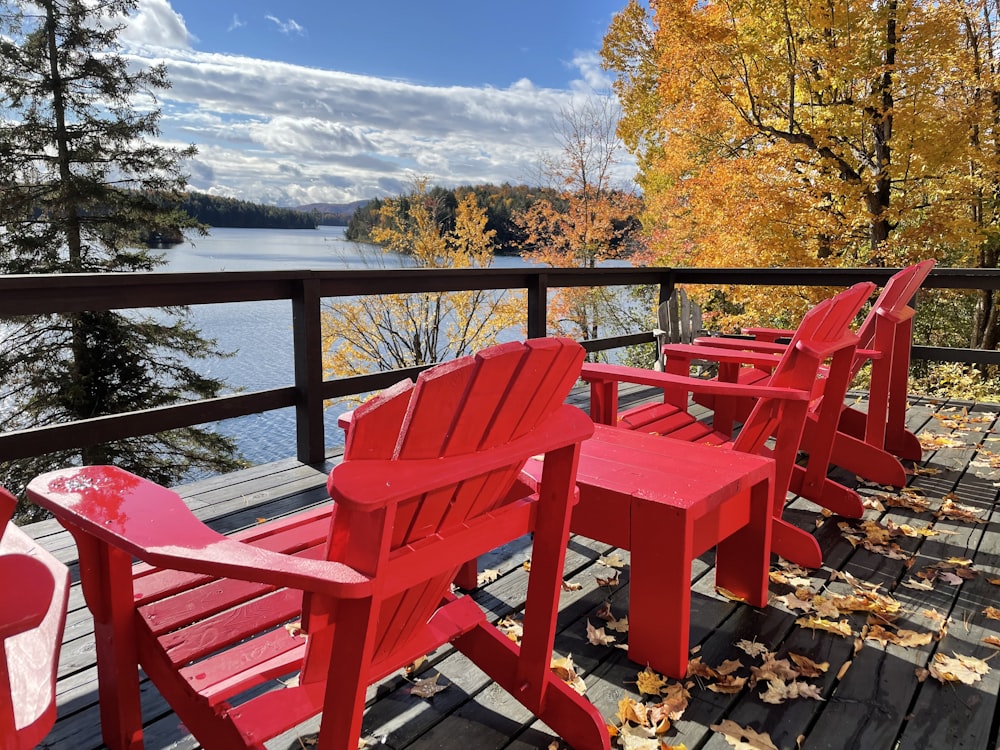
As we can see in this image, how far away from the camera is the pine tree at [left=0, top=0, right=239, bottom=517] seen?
11562mm

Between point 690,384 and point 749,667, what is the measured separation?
896mm

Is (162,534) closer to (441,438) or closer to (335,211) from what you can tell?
(441,438)

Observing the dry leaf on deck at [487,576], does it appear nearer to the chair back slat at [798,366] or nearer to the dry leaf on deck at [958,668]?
the chair back slat at [798,366]

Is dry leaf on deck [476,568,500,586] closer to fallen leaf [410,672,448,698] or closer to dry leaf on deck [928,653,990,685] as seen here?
fallen leaf [410,672,448,698]

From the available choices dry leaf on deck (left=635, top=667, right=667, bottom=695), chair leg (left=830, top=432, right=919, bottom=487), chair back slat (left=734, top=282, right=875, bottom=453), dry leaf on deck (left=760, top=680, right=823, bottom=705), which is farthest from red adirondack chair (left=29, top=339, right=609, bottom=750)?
chair leg (left=830, top=432, right=919, bottom=487)

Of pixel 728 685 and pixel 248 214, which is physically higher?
pixel 248 214

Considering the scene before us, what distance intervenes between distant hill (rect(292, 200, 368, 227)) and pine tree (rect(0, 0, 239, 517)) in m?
3.03

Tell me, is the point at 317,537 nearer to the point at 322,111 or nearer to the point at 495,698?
the point at 495,698

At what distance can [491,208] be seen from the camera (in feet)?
55.8

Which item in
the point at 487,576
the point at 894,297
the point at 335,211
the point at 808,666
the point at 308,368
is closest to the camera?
the point at 808,666

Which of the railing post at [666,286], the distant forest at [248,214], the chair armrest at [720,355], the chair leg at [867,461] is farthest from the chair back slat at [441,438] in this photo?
the distant forest at [248,214]

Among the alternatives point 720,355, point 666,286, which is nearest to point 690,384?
point 720,355

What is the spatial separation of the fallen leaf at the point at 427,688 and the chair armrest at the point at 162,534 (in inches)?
31.0

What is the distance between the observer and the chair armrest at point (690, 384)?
7.16 feet
